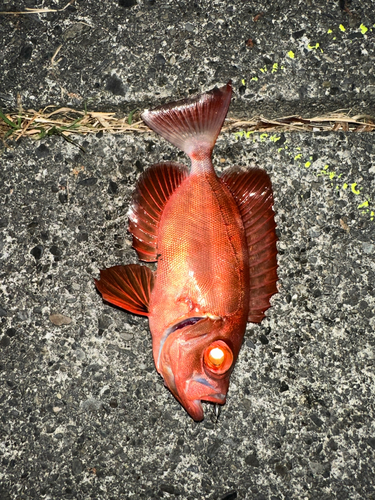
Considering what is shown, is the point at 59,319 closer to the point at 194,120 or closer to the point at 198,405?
the point at 198,405

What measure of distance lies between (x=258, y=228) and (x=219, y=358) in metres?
0.70

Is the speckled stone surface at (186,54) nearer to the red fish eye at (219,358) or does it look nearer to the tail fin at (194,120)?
the tail fin at (194,120)

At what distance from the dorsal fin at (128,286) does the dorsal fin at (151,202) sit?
10 cm

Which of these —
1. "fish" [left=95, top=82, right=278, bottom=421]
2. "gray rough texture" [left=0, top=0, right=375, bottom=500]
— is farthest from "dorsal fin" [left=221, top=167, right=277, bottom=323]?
"gray rough texture" [left=0, top=0, right=375, bottom=500]

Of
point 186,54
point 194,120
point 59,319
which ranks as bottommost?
point 59,319

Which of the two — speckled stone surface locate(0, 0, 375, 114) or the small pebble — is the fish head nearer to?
the small pebble

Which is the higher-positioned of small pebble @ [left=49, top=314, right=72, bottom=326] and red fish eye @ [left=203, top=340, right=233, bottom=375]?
A: red fish eye @ [left=203, top=340, right=233, bottom=375]

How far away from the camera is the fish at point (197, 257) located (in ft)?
7.82

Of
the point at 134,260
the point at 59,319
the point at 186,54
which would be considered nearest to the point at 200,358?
the point at 134,260

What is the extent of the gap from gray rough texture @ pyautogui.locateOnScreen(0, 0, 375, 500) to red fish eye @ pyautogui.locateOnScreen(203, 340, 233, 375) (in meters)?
0.43

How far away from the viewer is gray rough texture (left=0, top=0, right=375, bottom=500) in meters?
2.62

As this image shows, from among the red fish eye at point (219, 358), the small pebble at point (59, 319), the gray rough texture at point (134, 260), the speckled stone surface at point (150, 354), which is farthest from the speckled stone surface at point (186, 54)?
the red fish eye at point (219, 358)

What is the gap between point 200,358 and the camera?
2352mm

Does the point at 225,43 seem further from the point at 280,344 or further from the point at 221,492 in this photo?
the point at 221,492
